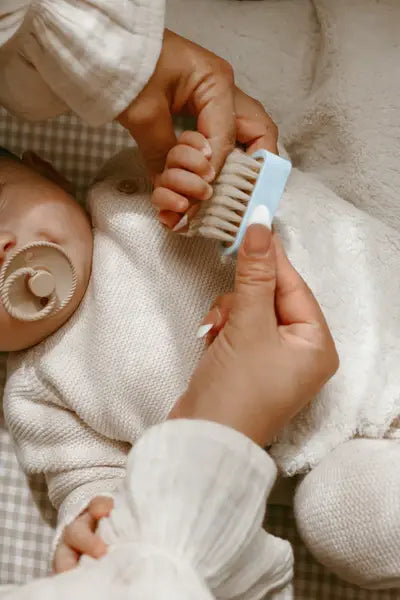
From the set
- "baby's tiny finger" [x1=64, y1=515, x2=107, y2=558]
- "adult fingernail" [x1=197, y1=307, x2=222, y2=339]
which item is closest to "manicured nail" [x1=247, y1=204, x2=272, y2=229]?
"adult fingernail" [x1=197, y1=307, x2=222, y2=339]

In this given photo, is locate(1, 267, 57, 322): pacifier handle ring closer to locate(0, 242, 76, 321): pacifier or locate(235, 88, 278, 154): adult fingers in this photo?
locate(0, 242, 76, 321): pacifier

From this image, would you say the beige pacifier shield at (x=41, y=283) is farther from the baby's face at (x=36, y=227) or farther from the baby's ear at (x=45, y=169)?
the baby's ear at (x=45, y=169)

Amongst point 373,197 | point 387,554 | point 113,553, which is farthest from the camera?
point 373,197

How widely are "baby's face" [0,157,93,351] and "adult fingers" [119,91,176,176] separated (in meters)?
0.12

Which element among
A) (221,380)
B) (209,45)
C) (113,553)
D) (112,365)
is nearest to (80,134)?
(209,45)

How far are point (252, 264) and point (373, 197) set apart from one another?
279mm

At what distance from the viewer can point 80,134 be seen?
1058mm

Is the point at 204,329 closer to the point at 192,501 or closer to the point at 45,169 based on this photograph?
the point at 192,501

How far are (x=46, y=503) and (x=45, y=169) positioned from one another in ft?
1.43

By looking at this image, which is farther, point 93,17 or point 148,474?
point 93,17

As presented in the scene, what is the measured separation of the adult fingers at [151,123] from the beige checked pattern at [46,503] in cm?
21

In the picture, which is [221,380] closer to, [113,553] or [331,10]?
[113,553]

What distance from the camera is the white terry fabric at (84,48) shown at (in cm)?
76

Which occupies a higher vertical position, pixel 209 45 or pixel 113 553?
pixel 209 45
